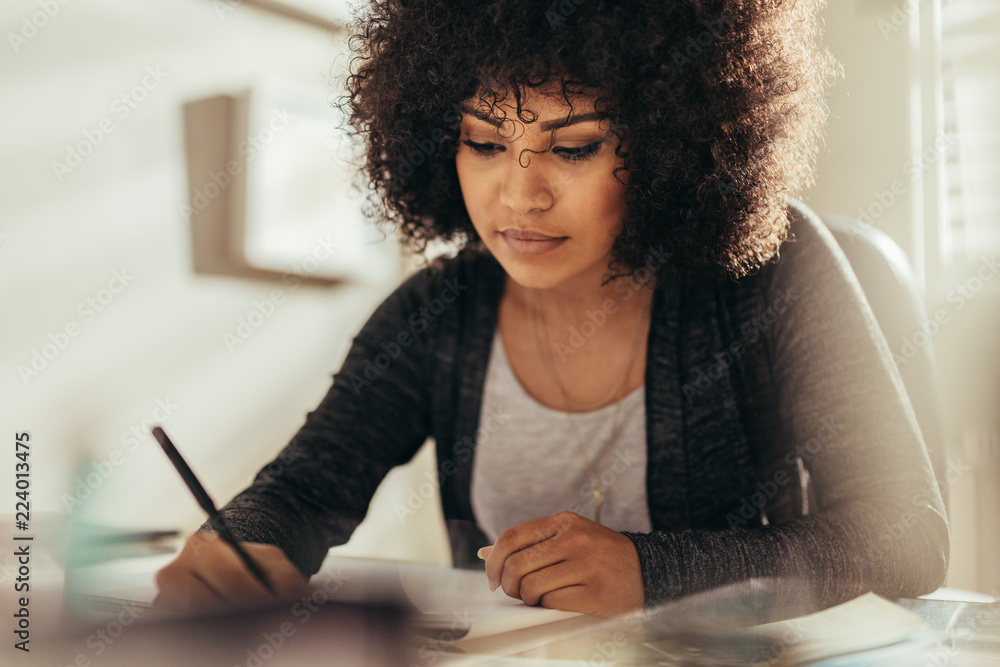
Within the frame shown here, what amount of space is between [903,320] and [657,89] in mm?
422

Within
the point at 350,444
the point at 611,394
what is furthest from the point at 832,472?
the point at 350,444

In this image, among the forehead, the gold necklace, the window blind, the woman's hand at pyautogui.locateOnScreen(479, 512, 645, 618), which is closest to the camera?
the woman's hand at pyautogui.locateOnScreen(479, 512, 645, 618)

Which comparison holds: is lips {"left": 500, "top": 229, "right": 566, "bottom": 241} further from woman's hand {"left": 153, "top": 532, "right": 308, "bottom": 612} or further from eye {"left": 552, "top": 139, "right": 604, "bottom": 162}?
woman's hand {"left": 153, "top": 532, "right": 308, "bottom": 612}

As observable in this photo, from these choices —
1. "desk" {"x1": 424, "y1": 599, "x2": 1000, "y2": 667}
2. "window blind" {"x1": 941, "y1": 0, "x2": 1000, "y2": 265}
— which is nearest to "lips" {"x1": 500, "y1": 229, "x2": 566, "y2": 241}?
"desk" {"x1": 424, "y1": 599, "x2": 1000, "y2": 667}

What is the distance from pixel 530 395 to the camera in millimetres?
878

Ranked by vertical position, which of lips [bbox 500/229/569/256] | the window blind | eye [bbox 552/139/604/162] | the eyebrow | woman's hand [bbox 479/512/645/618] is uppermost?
the window blind

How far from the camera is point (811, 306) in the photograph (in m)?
0.75

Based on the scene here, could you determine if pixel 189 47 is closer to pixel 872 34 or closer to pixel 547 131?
pixel 547 131

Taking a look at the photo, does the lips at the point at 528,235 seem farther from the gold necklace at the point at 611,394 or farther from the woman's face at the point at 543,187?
the gold necklace at the point at 611,394

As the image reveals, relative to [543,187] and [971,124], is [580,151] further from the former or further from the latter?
[971,124]

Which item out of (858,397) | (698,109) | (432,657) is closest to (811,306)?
(858,397)

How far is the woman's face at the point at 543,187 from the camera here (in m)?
0.67

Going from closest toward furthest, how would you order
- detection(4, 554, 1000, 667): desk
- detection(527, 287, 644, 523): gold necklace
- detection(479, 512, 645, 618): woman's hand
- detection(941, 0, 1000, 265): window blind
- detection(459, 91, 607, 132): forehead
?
detection(4, 554, 1000, 667): desk, detection(479, 512, 645, 618): woman's hand, detection(459, 91, 607, 132): forehead, detection(527, 287, 644, 523): gold necklace, detection(941, 0, 1000, 265): window blind

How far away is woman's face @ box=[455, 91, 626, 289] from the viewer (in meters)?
0.67
